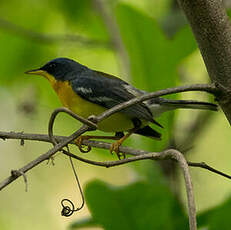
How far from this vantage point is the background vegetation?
2.13 metres

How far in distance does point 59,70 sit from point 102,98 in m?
0.75

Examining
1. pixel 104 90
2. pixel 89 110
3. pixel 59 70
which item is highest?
pixel 59 70

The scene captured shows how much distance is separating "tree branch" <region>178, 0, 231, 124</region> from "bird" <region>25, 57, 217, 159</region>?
137 cm

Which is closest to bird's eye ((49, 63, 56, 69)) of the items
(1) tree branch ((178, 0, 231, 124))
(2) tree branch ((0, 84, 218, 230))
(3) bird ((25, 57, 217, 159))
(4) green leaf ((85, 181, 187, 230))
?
(3) bird ((25, 57, 217, 159))

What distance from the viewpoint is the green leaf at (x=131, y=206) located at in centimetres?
209

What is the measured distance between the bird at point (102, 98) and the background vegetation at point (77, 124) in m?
0.13

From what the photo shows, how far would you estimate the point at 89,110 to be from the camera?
3645 mm

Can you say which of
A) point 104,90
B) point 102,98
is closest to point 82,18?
point 104,90

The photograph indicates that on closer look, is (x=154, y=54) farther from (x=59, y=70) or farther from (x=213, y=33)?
(x=59, y=70)

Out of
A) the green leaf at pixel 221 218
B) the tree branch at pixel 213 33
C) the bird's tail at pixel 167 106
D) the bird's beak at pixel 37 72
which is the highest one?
the bird's beak at pixel 37 72

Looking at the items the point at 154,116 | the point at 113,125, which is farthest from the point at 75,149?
the point at 154,116

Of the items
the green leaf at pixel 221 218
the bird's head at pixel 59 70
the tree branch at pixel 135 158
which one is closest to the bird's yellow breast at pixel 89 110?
the bird's head at pixel 59 70

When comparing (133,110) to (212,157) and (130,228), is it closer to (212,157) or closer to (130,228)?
(130,228)

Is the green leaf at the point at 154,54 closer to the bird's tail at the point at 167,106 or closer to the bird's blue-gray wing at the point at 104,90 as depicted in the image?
the bird's tail at the point at 167,106
